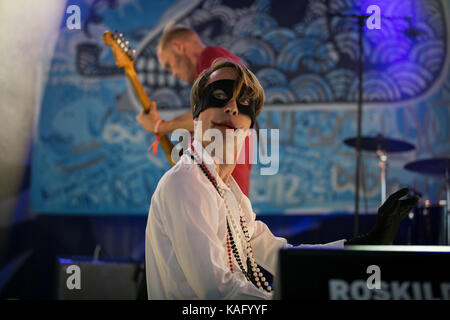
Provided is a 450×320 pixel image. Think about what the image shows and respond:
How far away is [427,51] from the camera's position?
4.97m

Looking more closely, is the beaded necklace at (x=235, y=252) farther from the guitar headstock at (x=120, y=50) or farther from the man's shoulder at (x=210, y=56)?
the guitar headstock at (x=120, y=50)

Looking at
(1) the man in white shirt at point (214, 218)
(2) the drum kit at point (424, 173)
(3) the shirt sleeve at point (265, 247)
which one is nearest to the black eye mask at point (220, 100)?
(1) the man in white shirt at point (214, 218)

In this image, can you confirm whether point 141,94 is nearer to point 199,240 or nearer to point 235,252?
point 235,252

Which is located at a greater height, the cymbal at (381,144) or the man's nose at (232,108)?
the man's nose at (232,108)

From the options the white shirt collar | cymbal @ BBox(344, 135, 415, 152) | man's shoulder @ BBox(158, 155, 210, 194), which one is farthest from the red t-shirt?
cymbal @ BBox(344, 135, 415, 152)

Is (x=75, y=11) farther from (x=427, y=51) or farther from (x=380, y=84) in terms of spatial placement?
(x=427, y=51)

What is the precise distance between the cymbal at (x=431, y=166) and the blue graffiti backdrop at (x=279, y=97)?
1.17 ft

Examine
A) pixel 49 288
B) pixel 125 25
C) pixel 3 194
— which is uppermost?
pixel 125 25

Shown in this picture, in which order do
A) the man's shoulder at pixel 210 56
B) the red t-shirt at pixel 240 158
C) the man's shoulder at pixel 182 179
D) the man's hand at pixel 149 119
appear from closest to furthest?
the man's shoulder at pixel 182 179 → the red t-shirt at pixel 240 158 → the man's shoulder at pixel 210 56 → the man's hand at pixel 149 119

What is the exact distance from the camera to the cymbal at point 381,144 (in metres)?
4.46
